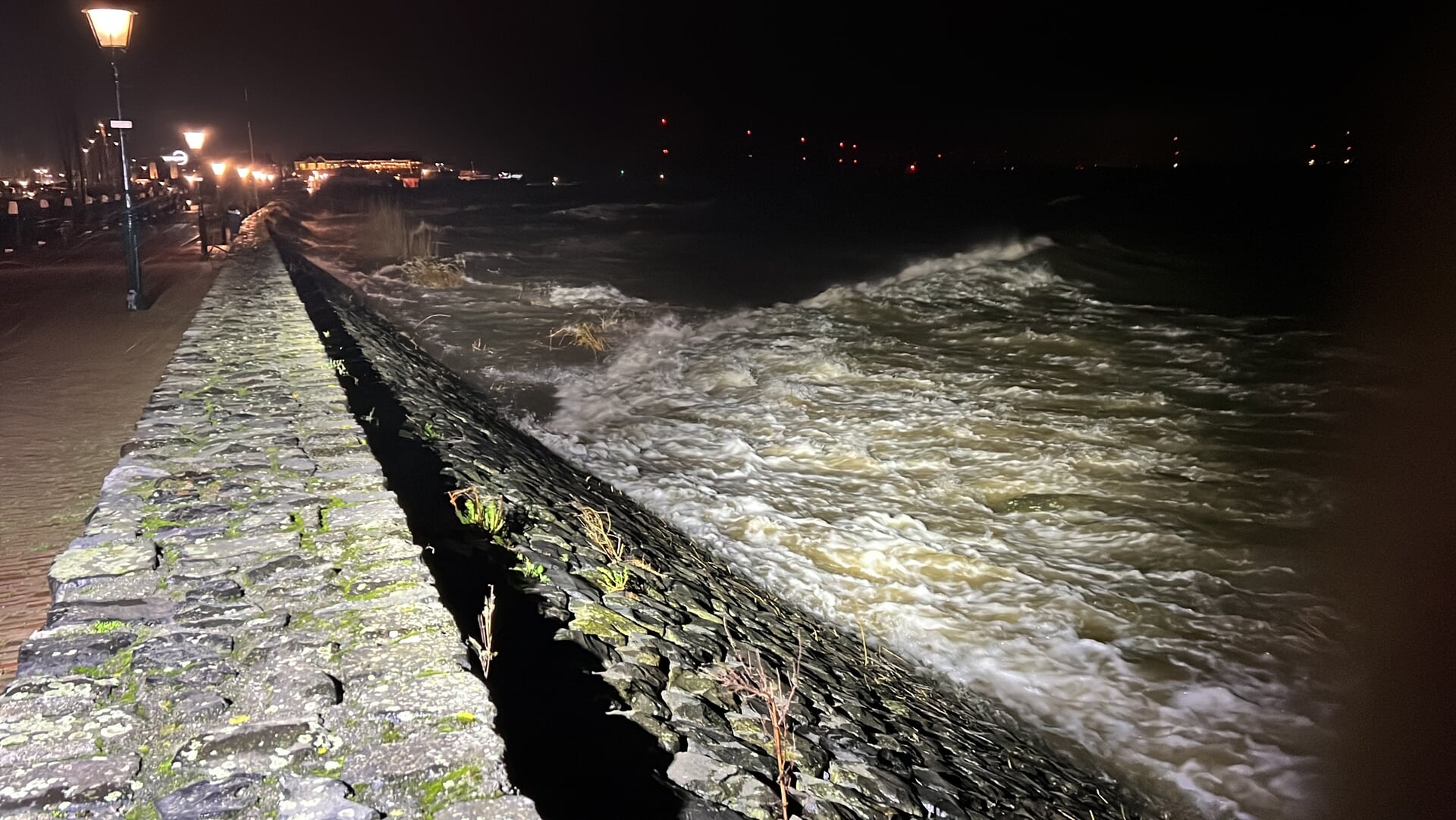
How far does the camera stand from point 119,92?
37.2 ft

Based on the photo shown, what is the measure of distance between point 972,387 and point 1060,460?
11.4 ft

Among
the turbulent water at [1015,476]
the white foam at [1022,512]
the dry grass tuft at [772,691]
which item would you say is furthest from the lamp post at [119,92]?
the dry grass tuft at [772,691]

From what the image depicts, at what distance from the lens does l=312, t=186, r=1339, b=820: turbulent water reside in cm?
558

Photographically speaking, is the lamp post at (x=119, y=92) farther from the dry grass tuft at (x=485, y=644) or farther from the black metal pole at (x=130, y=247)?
the dry grass tuft at (x=485, y=644)

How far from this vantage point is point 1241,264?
29.1 m

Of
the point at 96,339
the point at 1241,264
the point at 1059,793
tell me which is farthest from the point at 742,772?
the point at 1241,264

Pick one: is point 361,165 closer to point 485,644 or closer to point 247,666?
point 485,644

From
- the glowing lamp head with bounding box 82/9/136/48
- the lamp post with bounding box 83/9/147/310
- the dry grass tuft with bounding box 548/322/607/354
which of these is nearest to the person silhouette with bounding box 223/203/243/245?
the lamp post with bounding box 83/9/147/310

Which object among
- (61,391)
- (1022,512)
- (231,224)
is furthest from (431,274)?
(1022,512)

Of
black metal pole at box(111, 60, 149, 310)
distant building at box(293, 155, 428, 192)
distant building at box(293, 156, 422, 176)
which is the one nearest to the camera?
black metal pole at box(111, 60, 149, 310)

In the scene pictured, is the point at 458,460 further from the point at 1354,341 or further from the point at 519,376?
the point at 1354,341

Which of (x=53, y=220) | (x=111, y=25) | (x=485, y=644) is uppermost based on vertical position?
(x=111, y=25)

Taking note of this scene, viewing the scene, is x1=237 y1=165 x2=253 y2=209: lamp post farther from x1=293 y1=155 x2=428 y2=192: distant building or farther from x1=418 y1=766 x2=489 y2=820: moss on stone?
x1=293 y1=155 x2=428 y2=192: distant building

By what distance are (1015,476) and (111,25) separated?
12170mm
